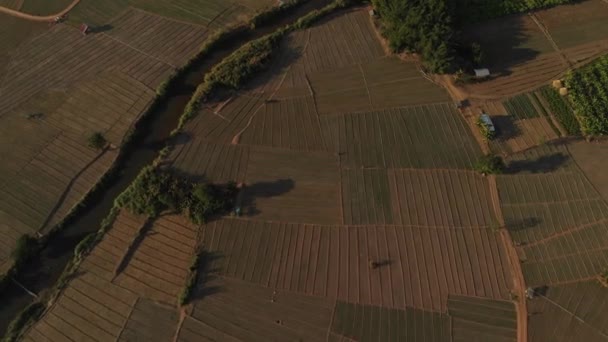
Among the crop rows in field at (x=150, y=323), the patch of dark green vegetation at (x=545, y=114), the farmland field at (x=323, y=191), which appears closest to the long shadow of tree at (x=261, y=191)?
the farmland field at (x=323, y=191)

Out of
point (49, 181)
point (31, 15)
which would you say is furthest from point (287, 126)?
point (31, 15)

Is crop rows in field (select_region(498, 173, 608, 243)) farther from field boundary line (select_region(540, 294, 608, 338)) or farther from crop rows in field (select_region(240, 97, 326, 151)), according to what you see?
crop rows in field (select_region(240, 97, 326, 151))

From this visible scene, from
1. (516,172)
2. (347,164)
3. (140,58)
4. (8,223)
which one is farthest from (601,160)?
(8,223)

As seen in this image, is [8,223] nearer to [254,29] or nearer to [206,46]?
[206,46]

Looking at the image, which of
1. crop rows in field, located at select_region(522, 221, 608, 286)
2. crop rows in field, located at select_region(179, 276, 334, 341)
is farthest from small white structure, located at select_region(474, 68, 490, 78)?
crop rows in field, located at select_region(179, 276, 334, 341)

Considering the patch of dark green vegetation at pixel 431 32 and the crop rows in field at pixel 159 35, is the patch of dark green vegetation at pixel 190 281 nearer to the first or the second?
the crop rows in field at pixel 159 35

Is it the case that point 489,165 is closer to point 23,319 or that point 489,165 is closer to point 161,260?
point 161,260

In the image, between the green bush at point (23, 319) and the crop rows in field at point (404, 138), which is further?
the crop rows in field at point (404, 138)
